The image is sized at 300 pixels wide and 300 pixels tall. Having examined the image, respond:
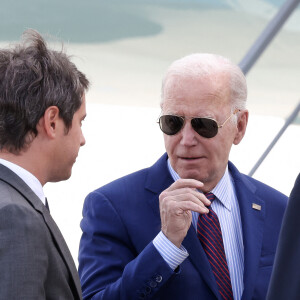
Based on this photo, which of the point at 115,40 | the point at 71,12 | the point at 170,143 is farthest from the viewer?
the point at 115,40

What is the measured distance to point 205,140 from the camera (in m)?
3.23

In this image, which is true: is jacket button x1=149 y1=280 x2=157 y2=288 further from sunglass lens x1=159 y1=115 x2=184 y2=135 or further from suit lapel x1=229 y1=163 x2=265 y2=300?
sunglass lens x1=159 y1=115 x2=184 y2=135

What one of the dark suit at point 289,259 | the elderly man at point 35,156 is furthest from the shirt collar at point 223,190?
the dark suit at point 289,259

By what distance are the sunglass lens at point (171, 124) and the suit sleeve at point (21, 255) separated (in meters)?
1.16

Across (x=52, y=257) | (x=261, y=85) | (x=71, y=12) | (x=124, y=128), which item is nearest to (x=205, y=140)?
(x=52, y=257)

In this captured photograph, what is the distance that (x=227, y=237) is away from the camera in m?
3.16

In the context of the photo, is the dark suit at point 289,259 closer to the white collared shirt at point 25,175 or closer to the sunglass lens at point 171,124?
the white collared shirt at point 25,175

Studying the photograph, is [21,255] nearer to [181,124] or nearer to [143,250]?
[143,250]

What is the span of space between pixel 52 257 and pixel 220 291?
1.01m

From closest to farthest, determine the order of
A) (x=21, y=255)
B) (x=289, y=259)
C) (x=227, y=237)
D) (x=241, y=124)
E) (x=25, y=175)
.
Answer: (x=289, y=259) < (x=21, y=255) < (x=25, y=175) < (x=227, y=237) < (x=241, y=124)

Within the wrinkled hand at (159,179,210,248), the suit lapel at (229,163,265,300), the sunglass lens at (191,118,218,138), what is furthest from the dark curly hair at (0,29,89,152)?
the suit lapel at (229,163,265,300)

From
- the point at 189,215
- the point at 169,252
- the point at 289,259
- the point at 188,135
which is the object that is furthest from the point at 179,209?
the point at 289,259

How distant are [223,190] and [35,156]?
114cm

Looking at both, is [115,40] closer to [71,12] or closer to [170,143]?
[71,12]
